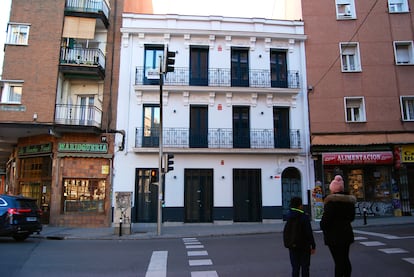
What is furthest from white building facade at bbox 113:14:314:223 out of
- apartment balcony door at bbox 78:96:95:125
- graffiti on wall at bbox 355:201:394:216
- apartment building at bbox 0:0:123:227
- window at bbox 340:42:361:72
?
graffiti on wall at bbox 355:201:394:216

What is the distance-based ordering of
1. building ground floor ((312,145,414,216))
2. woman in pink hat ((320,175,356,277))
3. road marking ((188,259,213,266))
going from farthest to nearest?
1. building ground floor ((312,145,414,216))
2. road marking ((188,259,213,266))
3. woman in pink hat ((320,175,356,277))

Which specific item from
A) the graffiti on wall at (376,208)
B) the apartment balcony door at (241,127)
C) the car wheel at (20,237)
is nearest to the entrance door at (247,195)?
the apartment balcony door at (241,127)

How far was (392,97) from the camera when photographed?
776 inches

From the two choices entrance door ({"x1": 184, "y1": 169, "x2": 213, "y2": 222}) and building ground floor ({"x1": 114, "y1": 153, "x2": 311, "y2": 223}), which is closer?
building ground floor ({"x1": 114, "y1": 153, "x2": 311, "y2": 223})

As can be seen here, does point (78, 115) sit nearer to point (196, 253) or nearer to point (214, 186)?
point (214, 186)

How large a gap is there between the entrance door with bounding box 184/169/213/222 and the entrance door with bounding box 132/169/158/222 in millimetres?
1754

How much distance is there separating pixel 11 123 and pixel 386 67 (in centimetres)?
2150

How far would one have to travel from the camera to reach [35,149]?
1888 centimetres

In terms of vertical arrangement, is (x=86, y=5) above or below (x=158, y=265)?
above

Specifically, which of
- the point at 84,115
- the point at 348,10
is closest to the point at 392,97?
the point at 348,10

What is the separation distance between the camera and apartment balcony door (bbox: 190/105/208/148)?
1867 cm

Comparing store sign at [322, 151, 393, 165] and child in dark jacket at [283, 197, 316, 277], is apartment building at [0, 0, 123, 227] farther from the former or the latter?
child in dark jacket at [283, 197, 316, 277]

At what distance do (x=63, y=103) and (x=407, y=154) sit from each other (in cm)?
1950

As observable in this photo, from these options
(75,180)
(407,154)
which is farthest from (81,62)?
(407,154)
